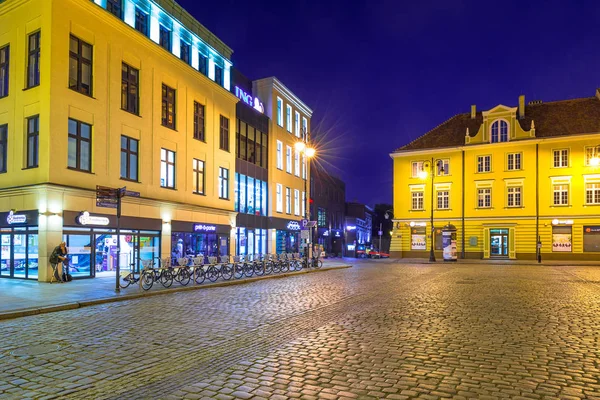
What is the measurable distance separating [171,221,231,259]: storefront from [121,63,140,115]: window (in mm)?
6649

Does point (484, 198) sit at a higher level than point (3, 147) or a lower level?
lower

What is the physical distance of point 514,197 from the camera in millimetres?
44750

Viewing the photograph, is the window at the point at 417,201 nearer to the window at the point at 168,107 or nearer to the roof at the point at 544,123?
the roof at the point at 544,123

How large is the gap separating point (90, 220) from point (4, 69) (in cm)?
829

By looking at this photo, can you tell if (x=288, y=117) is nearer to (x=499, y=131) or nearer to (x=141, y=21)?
(x=141, y=21)

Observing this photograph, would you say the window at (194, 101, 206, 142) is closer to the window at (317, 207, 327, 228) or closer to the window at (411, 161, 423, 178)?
the window at (411, 161, 423, 178)

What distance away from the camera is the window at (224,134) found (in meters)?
32.7

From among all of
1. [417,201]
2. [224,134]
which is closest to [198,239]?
→ [224,134]

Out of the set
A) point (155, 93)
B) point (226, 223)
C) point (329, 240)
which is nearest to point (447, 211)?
point (329, 240)

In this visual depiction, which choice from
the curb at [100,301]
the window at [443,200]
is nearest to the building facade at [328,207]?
the window at [443,200]

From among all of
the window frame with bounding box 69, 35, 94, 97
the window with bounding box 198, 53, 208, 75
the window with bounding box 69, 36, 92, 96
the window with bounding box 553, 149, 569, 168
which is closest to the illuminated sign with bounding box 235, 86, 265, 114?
the window with bounding box 198, 53, 208, 75

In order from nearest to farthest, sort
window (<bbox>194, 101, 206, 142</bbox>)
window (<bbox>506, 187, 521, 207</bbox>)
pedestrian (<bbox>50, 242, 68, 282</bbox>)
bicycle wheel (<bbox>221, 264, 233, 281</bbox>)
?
pedestrian (<bbox>50, 242, 68, 282</bbox>), bicycle wheel (<bbox>221, 264, 233, 281</bbox>), window (<bbox>194, 101, 206, 142</bbox>), window (<bbox>506, 187, 521, 207</bbox>)

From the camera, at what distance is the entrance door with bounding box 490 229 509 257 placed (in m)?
45.0

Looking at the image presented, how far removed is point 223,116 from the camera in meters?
33.0
